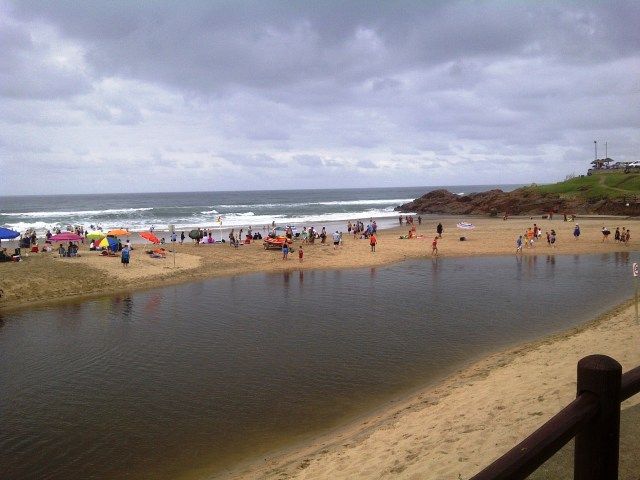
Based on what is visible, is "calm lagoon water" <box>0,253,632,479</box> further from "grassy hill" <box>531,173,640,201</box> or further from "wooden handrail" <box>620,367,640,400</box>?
"grassy hill" <box>531,173,640,201</box>

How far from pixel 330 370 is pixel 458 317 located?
299 inches

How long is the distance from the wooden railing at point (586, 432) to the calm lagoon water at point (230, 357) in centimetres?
816

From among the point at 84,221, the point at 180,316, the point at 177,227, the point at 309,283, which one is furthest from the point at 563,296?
the point at 84,221

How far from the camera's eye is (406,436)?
9570 millimetres

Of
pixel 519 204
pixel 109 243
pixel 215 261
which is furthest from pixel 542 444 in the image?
pixel 519 204

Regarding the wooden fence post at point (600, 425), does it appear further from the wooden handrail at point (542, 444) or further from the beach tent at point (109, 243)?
the beach tent at point (109, 243)

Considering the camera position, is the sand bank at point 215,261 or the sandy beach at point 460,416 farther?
the sand bank at point 215,261

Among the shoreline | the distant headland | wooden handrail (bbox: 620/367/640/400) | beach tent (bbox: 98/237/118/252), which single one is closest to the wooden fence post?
wooden handrail (bbox: 620/367/640/400)

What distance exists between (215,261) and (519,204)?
58064 mm

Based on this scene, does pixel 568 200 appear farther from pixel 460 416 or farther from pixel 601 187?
pixel 460 416

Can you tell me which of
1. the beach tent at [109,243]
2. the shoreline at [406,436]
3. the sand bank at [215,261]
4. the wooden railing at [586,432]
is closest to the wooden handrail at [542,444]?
the wooden railing at [586,432]

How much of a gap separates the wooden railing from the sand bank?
86.3ft

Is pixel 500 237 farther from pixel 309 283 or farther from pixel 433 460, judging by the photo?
pixel 433 460

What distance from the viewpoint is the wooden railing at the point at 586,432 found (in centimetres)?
242
